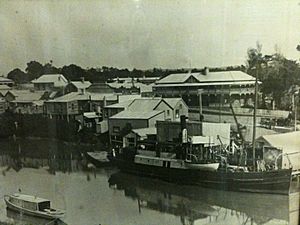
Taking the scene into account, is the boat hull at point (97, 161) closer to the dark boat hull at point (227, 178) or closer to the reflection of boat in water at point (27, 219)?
the dark boat hull at point (227, 178)

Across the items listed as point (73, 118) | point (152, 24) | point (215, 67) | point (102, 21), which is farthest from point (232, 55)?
point (73, 118)

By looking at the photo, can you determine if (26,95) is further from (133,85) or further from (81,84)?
(133,85)

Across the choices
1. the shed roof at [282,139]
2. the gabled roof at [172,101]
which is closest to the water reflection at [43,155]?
the gabled roof at [172,101]

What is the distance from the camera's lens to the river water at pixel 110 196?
42.2 inches

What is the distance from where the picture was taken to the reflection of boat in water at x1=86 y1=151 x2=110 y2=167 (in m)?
1.10

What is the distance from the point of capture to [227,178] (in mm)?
1058

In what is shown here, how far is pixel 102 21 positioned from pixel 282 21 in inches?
16.4

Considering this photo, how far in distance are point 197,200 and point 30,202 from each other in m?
0.44

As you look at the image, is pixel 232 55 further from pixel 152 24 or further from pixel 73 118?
pixel 73 118

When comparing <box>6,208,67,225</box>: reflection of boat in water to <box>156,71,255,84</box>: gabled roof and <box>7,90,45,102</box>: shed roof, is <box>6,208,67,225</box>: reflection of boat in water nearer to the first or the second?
<box>7,90,45,102</box>: shed roof

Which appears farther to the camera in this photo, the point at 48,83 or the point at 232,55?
the point at 48,83

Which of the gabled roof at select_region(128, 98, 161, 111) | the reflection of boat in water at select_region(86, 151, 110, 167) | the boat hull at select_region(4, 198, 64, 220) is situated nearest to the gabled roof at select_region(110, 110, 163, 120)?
the gabled roof at select_region(128, 98, 161, 111)

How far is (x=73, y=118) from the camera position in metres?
1.12

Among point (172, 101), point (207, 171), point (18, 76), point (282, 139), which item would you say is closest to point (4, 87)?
point (18, 76)
